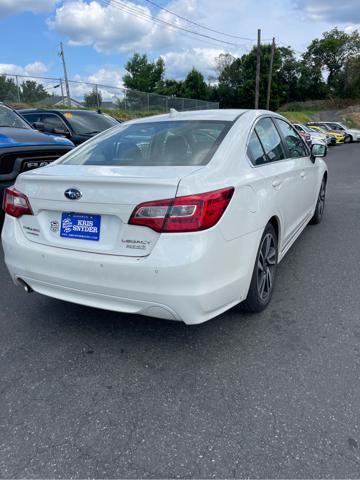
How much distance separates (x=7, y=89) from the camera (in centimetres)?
2202

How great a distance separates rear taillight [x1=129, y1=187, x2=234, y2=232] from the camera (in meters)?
2.27

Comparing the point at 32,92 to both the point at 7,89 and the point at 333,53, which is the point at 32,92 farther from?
the point at 333,53

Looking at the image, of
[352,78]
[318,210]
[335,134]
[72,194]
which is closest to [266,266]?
[72,194]

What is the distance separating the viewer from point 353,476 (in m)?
Result: 1.76

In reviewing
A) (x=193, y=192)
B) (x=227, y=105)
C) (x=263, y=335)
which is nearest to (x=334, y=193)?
(x=263, y=335)

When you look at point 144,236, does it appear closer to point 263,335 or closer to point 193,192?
point 193,192

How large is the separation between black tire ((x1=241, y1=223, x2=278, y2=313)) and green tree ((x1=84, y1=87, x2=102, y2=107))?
26.3 metres

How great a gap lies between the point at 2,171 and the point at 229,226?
391 cm

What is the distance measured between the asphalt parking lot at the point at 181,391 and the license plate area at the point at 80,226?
0.84m

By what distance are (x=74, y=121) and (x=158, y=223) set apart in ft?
25.3

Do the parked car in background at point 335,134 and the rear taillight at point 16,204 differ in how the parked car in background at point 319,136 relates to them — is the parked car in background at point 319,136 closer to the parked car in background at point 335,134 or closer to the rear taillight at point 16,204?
the parked car in background at point 335,134

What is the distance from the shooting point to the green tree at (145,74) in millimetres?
69688

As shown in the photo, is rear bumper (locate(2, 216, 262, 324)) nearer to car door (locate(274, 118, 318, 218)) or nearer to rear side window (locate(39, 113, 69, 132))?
car door (locate(274, 118, 318, 218))

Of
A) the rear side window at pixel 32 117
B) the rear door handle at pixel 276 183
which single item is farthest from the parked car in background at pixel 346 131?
the rear door handle at pixel 276 183
